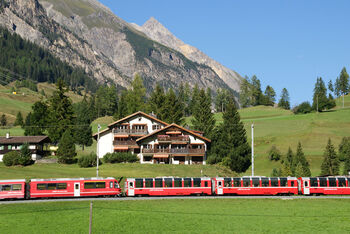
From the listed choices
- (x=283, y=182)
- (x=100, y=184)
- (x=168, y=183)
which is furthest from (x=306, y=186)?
(x=100, y=184)

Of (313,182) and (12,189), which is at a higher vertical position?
(313,182)

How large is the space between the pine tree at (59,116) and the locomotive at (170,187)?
1995 inches

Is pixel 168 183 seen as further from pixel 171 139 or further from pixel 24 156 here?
pixel 171 139

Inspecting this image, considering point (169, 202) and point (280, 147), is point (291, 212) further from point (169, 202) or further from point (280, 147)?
point (280, 147)

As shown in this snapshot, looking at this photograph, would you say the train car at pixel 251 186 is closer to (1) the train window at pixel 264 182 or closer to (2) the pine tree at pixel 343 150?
(1) the train window at pixel 264 182

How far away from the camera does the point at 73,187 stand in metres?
52.6

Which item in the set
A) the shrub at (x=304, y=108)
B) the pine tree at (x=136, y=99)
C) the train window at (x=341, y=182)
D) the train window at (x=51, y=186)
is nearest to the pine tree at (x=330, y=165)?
the train window at (x=341, y=182)

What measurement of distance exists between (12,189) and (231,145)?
6101cm

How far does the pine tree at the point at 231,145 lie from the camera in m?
95.5

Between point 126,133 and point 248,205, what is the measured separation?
55487 mm

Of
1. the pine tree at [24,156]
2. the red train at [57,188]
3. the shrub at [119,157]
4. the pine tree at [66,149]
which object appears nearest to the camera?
the red train at [57,188]

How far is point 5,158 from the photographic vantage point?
77.1m

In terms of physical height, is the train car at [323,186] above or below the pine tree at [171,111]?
below

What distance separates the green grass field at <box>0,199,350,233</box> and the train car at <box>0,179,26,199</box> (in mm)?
4454
